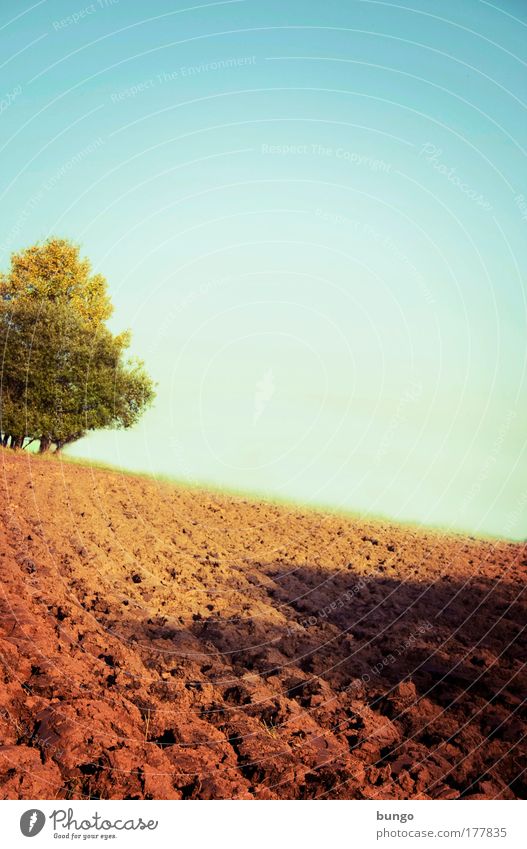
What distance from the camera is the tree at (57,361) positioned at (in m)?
30.8

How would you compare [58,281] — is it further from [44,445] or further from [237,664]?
[237,664]

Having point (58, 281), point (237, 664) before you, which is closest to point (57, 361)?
point (58, 281)

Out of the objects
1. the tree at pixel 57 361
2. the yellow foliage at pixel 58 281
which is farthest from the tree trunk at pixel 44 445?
the yellow foliage at pixel 58 281

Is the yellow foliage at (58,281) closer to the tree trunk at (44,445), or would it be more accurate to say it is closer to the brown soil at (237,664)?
the tree trunk at (44,445)

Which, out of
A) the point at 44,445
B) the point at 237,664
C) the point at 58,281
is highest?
the point at 58,281

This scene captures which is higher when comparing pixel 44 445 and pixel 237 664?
pixel 44 445

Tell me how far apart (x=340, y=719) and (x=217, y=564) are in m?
8.70

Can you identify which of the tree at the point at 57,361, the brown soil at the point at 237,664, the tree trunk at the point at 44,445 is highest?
the tree at the point at 57,361

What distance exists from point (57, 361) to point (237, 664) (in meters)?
22.0

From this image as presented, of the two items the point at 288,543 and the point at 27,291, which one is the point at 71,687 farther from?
the point at 27,291

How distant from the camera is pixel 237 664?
476 inches

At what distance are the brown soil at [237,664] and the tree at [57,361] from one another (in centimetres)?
857

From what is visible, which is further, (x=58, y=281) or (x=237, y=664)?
(x=58, y=281)
